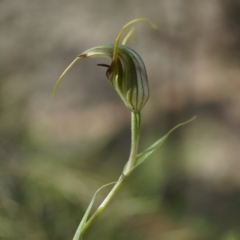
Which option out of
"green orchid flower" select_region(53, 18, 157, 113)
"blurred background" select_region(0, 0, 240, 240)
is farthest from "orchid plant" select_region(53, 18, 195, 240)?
"blurred background" select_region(0, 0, 240, 240)

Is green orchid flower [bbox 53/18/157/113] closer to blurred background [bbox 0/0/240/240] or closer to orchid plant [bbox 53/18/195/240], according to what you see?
orchid plant [bbox 53/18/195/240]

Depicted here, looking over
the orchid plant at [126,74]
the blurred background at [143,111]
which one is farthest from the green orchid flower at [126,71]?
the blurred background at [143,111]

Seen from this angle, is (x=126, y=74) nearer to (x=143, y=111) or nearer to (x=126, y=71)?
(x=126, y=71)

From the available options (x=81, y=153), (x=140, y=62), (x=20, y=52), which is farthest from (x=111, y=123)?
(x=140, y=62)

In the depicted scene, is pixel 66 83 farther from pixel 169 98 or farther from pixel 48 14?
pixel 169 98

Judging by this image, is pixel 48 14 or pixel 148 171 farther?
pixel 48 14

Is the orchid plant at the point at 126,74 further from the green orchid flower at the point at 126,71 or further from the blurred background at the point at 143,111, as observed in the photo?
the blurred background at the point at 143,111
